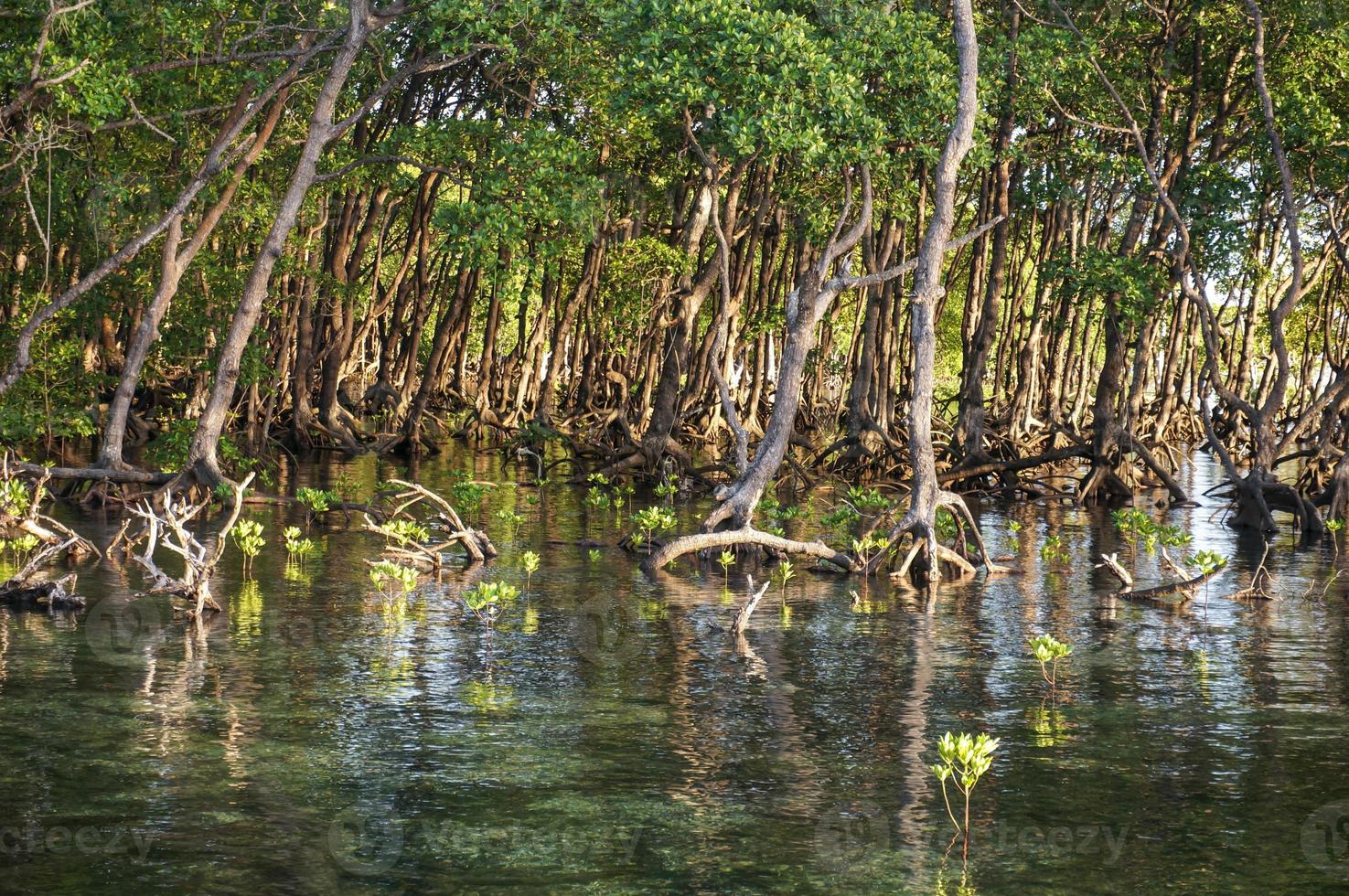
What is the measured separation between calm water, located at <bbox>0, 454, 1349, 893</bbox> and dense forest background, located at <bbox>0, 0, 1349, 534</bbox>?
13.4ft

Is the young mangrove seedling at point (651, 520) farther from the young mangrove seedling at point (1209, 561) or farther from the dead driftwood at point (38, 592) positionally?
the dead driftwood at point (38, 592)

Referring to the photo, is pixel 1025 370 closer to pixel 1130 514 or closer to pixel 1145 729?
pixel 1130 514

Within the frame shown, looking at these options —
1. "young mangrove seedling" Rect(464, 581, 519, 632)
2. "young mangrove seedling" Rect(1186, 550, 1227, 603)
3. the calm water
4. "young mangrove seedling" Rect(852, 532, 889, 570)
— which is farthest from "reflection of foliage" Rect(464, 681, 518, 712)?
"young mangrove seedling" Rect(1186, 550, 1227, 603)

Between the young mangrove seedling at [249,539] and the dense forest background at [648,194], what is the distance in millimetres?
1677

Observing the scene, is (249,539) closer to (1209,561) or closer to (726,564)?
(726,564)

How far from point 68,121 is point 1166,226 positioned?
13905 millimetres

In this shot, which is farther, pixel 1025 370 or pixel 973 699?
pixel 1025 370

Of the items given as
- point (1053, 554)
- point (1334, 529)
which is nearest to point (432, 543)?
point (1053, 554)

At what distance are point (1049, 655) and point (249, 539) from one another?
7.22 m

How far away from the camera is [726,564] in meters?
14.6

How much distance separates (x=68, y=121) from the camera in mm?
17594

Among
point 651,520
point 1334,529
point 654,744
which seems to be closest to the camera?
point 654,744

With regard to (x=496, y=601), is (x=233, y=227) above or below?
above

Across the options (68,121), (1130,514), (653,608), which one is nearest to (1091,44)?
(1130,514)
